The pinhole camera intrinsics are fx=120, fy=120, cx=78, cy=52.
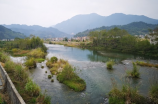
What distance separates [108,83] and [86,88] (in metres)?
3.29

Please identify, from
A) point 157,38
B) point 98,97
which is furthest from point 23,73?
point 157,38

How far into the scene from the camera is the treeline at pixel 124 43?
4428cm

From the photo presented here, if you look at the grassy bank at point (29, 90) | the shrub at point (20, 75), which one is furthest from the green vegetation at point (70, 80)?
the shrub at point (20, 75)

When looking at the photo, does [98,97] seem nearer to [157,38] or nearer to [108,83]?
[108,83]

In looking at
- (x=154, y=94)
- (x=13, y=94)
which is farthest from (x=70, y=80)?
(x=154, y=94)

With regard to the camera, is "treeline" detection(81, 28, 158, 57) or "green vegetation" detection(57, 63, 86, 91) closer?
"green vegetation" detection(57, 63, 86, 91)

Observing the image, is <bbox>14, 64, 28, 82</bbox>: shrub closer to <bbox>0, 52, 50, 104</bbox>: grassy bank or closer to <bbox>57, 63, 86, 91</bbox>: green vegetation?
<bbox>0, 52, 50, 104</bbox>: grassy bank

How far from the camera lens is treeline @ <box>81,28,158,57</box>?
1743 inches

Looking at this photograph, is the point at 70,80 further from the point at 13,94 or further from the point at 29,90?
the point at 13,94

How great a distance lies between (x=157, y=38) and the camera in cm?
4581

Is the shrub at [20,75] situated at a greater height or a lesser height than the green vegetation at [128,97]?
greater

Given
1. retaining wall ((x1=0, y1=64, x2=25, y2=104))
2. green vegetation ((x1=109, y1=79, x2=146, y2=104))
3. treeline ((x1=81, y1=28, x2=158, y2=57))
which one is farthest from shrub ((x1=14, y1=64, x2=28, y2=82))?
treeline ((x1=81, y1=28, x2=158, y2=57))

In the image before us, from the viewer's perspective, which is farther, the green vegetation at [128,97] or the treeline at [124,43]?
the treeline at [124,43]

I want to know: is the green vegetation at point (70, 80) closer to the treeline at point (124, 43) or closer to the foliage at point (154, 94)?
the foliage at point (154, 94)
